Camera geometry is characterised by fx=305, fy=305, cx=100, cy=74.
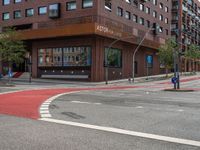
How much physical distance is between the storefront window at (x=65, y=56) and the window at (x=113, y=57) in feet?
9.74

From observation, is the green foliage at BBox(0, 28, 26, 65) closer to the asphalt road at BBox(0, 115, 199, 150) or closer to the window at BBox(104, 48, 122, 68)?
the window at BBox(104, 48, 122, 68)

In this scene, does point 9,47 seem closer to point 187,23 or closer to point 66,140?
point 66,140

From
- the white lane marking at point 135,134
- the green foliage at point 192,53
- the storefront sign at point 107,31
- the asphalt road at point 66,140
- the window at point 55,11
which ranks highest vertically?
the window at point 55,11

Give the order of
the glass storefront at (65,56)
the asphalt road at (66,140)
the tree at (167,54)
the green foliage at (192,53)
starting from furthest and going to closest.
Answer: the green foliage at (192,53), the tree at (167,54), the glass storefront at (65,56), the asphalt road at (66,140)

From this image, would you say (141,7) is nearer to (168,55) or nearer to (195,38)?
(168,55)

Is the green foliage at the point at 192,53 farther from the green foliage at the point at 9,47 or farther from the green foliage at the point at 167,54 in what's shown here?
the green foliage at the point at 9,47

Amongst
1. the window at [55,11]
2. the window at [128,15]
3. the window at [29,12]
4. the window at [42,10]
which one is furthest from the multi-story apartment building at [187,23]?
the window at [29,12]

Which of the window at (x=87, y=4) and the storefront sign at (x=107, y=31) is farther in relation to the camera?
the window at (x=87, y=4)

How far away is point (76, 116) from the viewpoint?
10.8m

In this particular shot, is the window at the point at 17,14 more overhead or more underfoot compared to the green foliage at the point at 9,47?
more overhead

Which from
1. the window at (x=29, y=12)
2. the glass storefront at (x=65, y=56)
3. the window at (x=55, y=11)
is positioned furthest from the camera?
the window at (x=29, y=12)

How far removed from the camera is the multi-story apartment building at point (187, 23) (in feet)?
268

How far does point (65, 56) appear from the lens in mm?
46312

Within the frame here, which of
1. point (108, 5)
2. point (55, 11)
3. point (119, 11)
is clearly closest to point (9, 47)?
point (55, 11)
